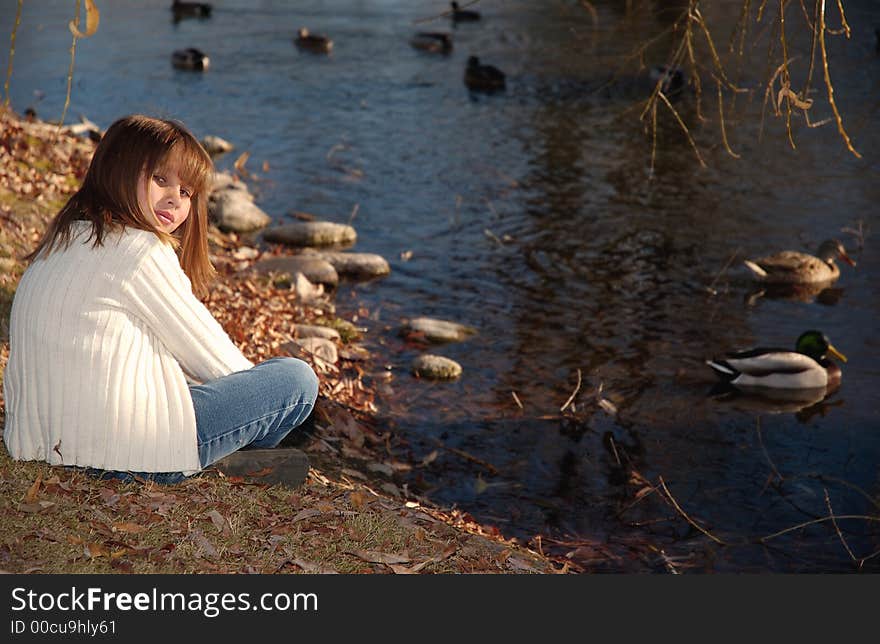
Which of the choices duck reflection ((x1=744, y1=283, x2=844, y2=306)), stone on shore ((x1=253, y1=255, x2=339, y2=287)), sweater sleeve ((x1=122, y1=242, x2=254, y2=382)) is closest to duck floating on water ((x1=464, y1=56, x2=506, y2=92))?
duck reflection ((x1=744, y1=283, x2=844, y2=306))

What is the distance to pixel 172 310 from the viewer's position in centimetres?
502

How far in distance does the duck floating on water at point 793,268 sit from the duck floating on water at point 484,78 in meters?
11.2

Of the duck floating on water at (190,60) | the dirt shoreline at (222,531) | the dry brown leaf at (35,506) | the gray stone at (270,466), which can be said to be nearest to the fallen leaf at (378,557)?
the dirt shoreline at (222,531)

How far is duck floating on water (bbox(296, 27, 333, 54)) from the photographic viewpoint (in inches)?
1065

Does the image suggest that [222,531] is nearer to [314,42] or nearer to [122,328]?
[122,328]

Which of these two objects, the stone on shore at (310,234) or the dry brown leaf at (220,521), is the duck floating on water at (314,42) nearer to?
the stone on shore at (310,234)

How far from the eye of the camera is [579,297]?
493 inches

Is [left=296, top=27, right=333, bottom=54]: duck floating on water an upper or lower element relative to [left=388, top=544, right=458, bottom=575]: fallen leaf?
upper

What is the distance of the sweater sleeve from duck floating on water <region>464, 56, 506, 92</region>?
61.8ft

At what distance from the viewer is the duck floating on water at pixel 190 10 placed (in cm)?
3253

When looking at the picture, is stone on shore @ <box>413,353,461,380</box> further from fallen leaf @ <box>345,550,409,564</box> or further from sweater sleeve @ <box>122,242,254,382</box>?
sweater sleeve @ <box>122,242,254,382</box>

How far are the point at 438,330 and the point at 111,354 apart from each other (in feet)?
21.0

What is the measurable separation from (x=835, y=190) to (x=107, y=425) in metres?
13.5

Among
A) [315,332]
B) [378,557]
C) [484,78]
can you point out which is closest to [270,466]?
[378,557]
